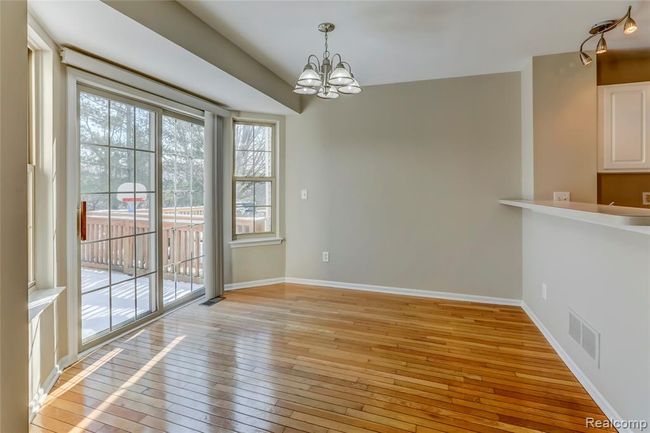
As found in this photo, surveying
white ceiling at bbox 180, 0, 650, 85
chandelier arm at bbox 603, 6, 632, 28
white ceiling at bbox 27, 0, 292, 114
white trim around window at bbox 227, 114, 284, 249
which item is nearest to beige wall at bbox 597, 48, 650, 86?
white ceiling at bbox 180, 0, 650, 85

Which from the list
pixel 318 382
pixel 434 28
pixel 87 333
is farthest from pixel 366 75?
pixel 87 333

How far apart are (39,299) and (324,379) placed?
6.05 ft

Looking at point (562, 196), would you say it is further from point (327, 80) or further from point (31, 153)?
point (31, 153)

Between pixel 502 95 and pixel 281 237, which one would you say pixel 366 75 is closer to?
pixel 502 95

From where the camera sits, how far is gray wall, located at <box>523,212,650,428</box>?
5.00ft

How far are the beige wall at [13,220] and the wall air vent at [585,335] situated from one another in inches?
108

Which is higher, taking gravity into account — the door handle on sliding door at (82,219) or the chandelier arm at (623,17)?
the chandelier arm at (623,17)

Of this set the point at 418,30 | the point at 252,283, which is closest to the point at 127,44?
the point at 418,30

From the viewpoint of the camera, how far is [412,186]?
12.9ft

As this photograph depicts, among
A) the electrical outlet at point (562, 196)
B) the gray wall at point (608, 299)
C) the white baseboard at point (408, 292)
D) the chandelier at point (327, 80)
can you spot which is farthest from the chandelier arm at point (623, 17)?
the white baseboard at point (408, 292)

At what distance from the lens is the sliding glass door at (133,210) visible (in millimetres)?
2590

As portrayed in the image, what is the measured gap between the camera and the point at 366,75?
12.2 ft

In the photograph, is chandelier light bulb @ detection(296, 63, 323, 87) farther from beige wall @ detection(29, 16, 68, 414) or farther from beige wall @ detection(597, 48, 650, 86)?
beige wall @ detection(597, 48, 650, 86)

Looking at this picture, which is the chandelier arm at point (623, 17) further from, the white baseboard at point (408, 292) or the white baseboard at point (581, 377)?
the white baseboard at point (408, 292)
